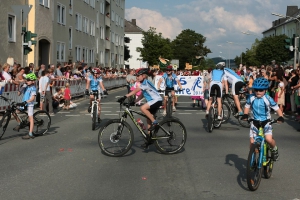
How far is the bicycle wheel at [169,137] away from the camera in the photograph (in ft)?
32.9

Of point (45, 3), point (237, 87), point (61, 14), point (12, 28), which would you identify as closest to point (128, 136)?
point (237, 87)

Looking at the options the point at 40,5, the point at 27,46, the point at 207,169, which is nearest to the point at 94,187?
the point at 207,169

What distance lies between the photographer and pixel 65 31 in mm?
44875

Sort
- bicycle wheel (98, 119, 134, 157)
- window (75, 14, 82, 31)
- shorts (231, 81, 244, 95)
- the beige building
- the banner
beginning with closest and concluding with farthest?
1. bicycle wheel (98, 119, 134, 157)
2. shorts (231, 81, 244, 95)
3. the banner
4. the beige building
5. window (75, 14, 82, 31)

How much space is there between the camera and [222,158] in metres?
9.45

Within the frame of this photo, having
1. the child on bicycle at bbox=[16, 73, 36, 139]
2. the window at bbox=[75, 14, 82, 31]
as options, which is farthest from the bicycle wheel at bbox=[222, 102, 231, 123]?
the window at bbox=[75, 14, 82, 31]

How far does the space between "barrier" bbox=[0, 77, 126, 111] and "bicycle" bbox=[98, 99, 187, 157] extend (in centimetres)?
853

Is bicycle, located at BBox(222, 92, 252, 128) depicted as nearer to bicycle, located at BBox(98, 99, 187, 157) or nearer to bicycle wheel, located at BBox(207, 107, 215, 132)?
bicycle wheel, located at BBox(207, 107, 215, 132)

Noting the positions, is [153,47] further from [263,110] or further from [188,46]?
[263,110]

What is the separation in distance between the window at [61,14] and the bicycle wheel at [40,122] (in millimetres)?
30699

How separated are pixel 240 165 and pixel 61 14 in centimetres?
3722

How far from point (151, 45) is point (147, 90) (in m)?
73.0

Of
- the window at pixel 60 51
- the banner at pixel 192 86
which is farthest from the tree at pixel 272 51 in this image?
the banner at pixel 192 86

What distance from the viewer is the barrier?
17923 millimetres
